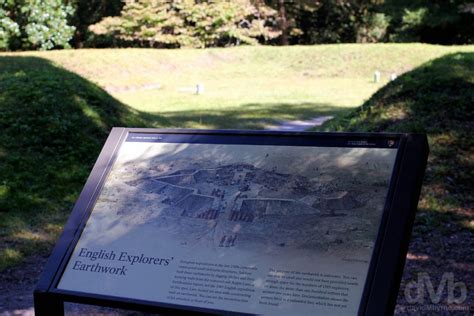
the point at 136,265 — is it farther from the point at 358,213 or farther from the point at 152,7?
the point at 152,7

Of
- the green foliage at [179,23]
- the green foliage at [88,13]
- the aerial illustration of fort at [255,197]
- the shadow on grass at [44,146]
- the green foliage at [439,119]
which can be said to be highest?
the aerial illustration of fort at [255,197]

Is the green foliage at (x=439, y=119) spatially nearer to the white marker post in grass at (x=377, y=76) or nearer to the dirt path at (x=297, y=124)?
the dirt path at (x=297, y=124)

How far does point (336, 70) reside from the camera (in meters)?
26.8

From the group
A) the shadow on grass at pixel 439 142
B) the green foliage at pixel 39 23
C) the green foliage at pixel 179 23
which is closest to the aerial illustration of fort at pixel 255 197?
the shadow on grass at pixel 439 142

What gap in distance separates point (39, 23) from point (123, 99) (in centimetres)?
922

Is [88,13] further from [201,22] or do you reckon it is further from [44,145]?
[44,145]

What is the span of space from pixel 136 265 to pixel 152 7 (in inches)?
1221

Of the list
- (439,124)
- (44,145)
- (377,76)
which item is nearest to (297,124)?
(439,124)

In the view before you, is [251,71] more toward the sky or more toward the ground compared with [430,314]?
more toward the ground

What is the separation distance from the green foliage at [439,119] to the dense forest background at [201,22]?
19.6m

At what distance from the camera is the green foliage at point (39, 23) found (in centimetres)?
2772

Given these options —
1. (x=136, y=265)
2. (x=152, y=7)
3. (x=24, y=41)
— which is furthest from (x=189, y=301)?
(x=152, y=7)

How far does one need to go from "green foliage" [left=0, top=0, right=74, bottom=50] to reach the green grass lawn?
2003 millimetres

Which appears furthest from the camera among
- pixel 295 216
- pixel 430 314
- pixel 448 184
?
pixel 448 184
